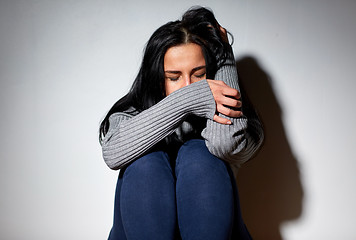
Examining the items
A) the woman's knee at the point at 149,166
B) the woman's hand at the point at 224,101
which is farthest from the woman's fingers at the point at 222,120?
the woman's knee at the point at 149,166

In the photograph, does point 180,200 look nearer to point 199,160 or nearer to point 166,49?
point 199,160

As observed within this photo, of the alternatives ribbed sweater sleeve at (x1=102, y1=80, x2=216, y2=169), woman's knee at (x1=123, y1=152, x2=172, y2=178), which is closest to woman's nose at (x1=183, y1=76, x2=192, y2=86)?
ribbed sweater sleeve at (x1=102, y1=80, x2=216, y2=169)

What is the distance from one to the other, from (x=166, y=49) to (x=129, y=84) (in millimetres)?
308

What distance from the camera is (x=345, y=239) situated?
46.6 inches

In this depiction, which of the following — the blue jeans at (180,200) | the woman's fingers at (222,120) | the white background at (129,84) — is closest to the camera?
the blue jeans at (180,200)

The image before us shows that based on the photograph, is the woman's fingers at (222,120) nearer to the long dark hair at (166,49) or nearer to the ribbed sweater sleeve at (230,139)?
the ribbed sweater sleeve at (230,139)

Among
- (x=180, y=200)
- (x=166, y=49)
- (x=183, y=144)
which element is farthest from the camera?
(x=166, y=49)

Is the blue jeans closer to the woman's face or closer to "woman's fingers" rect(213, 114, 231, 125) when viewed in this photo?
"woman's fingers" rect(213, 114, 231, 125)

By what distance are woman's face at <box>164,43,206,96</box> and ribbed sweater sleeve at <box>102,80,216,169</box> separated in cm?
13

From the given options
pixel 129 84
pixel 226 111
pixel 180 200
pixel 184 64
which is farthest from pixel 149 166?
pixel 129 84

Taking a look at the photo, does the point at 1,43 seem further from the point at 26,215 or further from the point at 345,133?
the point at 345,133

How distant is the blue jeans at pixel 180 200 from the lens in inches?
24.8

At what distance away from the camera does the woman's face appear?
34.4 inches

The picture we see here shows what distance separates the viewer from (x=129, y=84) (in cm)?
118
